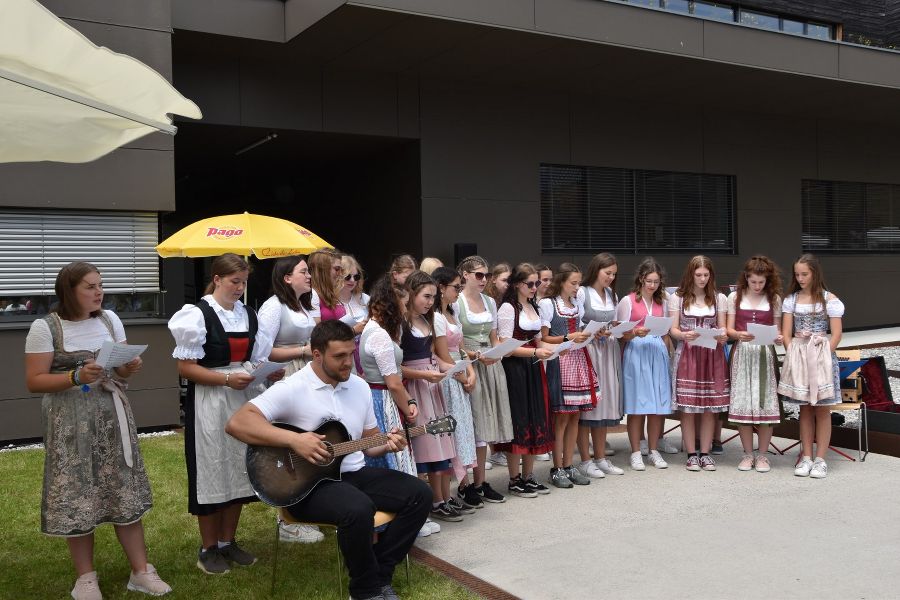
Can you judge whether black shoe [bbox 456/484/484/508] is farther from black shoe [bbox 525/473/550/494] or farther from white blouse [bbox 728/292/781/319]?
white blouse [bbox 728/292/781/319]

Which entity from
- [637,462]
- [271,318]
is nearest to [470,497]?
[637,462]

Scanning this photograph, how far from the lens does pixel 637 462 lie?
7703 mm

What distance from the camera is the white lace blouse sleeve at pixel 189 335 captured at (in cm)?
482

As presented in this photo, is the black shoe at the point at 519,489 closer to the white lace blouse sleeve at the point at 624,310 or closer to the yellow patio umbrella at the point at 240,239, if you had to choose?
the white lace blouse sleeve at the point at 624,310

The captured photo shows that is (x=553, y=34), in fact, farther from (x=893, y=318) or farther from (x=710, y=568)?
(x=893, y=318)

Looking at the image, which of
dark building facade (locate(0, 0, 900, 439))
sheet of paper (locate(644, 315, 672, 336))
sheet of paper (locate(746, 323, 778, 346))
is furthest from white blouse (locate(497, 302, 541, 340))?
dark building facade (locate(0, 0, 900, 439))

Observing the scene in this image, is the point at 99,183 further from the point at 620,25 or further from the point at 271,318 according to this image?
the point at 620,25

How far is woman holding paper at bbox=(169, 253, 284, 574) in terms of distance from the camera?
4875 mm

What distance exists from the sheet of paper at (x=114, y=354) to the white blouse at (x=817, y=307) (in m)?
5.46

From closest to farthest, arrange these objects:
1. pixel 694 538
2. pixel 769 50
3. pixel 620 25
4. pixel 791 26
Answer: pixel 694 538
pixel 620 25
pixel 769 50
pixel 791 26

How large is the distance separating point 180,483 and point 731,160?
12.4 m

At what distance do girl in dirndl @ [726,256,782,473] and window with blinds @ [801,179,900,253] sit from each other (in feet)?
34.9

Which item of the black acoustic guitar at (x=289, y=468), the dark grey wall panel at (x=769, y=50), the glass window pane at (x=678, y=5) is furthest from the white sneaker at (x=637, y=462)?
the glass window pane at (x=678, y=5)

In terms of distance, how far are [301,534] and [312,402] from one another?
5.32 ft
